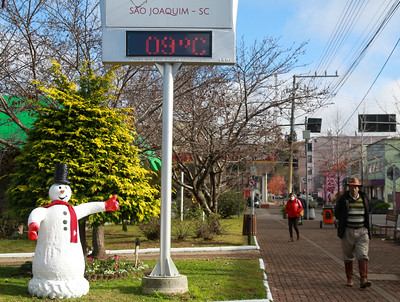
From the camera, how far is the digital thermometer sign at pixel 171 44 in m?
8.61

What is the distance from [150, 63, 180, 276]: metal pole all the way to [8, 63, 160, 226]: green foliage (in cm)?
145

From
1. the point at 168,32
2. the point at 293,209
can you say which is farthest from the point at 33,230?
the point at 293,209

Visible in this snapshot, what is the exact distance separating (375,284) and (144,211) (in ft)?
15.2

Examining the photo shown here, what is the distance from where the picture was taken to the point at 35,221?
7227mm

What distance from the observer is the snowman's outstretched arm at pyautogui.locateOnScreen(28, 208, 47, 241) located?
7.07 metres

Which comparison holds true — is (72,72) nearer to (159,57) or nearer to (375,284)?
(159,57)

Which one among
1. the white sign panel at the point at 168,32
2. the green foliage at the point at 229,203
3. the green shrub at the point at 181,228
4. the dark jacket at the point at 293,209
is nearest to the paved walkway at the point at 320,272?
the dark jacket at the point at 293,209

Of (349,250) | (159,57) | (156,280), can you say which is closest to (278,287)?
(349,250)

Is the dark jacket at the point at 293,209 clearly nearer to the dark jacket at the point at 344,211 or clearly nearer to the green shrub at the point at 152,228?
the green shrub at the point at 152,228

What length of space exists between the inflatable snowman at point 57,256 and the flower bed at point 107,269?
160 cm

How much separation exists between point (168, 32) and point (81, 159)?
286 centimetres

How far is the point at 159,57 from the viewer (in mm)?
8609

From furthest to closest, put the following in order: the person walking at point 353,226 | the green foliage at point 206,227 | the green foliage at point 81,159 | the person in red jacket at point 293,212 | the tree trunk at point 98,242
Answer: the person in red jacket at point 293,212, the green foliage at point 206,227, the tree trunk at point 98,242, the green foliage at point 81,159, the person walking at point 353,226

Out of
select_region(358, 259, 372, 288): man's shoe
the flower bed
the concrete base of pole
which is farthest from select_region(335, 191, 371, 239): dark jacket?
the flower bed
